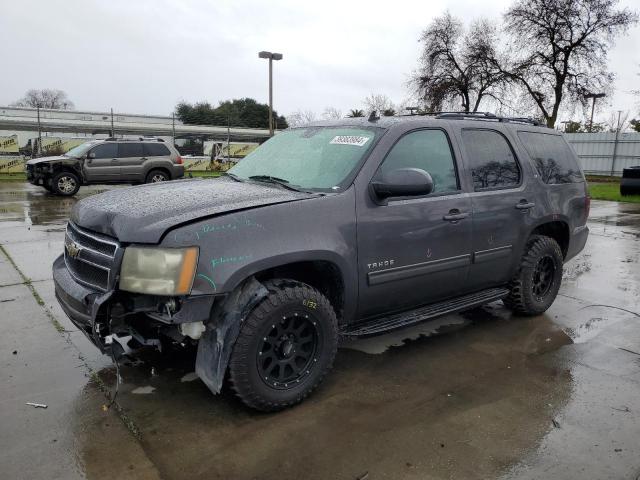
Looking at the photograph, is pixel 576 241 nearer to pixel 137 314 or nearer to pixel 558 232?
pixel 558 232

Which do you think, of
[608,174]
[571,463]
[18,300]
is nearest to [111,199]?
[18,300]

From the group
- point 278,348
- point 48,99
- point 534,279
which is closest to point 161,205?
point 278,348

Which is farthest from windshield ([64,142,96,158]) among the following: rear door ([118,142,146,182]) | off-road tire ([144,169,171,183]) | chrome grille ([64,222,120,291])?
chrome grille ([64,222,120,291])

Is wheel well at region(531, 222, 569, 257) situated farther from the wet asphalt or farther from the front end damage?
the front end damage

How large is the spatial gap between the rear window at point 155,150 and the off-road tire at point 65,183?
2.41 meters

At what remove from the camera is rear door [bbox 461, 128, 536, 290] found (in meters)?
4.10

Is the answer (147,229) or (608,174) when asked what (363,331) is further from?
(608,174)

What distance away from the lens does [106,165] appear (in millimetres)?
16188

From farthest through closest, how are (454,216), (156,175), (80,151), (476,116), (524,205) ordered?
(156,175), (80,151), (476,116), (524,205), (454,216)

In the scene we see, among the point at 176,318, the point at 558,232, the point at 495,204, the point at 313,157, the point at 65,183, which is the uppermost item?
the point at 313,157

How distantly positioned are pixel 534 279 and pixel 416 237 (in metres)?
1.86

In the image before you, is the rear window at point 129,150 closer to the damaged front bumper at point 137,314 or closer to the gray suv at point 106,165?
the gray suv at point 106,165

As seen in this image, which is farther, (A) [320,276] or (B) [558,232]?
(B) [558,232]

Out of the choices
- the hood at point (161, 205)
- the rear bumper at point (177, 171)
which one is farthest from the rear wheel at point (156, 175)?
the hood at point (161, 205)
